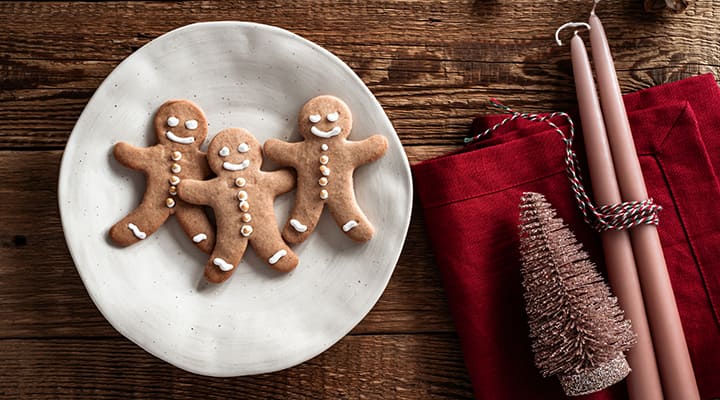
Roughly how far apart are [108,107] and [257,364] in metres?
0.44

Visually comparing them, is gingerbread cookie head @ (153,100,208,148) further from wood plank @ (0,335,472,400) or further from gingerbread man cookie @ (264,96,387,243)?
wood plank @ (0,335,472,400)

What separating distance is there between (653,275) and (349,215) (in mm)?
451

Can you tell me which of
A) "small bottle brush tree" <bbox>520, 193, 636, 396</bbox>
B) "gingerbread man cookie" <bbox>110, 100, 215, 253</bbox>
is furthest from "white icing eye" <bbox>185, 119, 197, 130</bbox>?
"small bottle brush tree" <bbox>520, 193, 636, 396</bbox>

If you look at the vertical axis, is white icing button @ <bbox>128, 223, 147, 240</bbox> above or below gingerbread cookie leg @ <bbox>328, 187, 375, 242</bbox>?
above

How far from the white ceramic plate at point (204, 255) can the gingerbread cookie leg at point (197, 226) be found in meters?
0.03

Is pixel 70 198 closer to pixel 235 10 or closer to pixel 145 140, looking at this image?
pixel 145 140

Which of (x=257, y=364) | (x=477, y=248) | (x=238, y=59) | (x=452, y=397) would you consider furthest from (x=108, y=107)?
(x=452, y=397)

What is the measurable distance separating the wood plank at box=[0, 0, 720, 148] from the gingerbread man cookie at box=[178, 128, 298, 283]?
9.1 inches

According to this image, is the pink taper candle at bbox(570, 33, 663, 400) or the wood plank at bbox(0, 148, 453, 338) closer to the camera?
the pink taper candle at bbox(570, 33, 663, 400)

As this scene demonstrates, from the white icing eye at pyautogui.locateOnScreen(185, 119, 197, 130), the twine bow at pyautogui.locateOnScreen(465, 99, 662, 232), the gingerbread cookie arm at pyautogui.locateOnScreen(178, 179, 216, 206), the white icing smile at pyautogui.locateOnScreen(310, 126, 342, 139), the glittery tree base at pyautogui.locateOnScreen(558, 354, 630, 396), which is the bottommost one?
the glittery tree base at pyautogui.locateOnScreen(558, 354, 630, 396)

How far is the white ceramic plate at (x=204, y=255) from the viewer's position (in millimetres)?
804

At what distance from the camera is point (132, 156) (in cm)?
80

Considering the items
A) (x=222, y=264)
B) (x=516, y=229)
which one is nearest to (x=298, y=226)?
(x=222, y=264)

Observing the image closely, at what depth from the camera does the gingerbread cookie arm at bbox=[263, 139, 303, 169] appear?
0.81m
